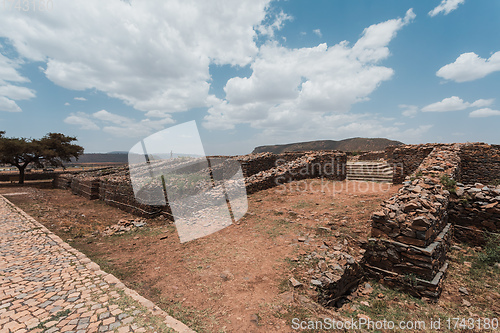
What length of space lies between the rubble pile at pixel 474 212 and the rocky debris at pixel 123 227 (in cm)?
1169

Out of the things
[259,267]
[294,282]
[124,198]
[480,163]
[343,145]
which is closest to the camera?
[294,282]

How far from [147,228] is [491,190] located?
12.0 m

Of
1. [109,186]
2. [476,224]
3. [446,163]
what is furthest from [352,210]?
[109,186]

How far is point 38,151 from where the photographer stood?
23844mm

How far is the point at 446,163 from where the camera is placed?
7734mm

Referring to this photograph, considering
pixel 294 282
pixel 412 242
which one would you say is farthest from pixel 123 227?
pixel 412 242

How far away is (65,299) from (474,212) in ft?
34.3

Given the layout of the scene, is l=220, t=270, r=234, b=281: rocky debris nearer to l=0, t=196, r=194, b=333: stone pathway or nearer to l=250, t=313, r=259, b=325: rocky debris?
l=250, t=313, r=259, b=325: rocky debris

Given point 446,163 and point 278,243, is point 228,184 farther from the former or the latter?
point 446,163

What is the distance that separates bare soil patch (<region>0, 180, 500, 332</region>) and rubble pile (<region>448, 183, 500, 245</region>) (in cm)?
50

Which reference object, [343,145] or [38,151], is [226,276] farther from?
[343,145]

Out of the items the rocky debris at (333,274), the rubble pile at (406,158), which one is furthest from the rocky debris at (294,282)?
the rubble pile at (406,158)

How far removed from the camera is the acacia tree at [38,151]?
22014 mm

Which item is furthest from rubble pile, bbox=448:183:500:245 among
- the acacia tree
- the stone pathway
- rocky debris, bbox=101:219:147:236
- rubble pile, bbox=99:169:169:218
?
the acacia tree
